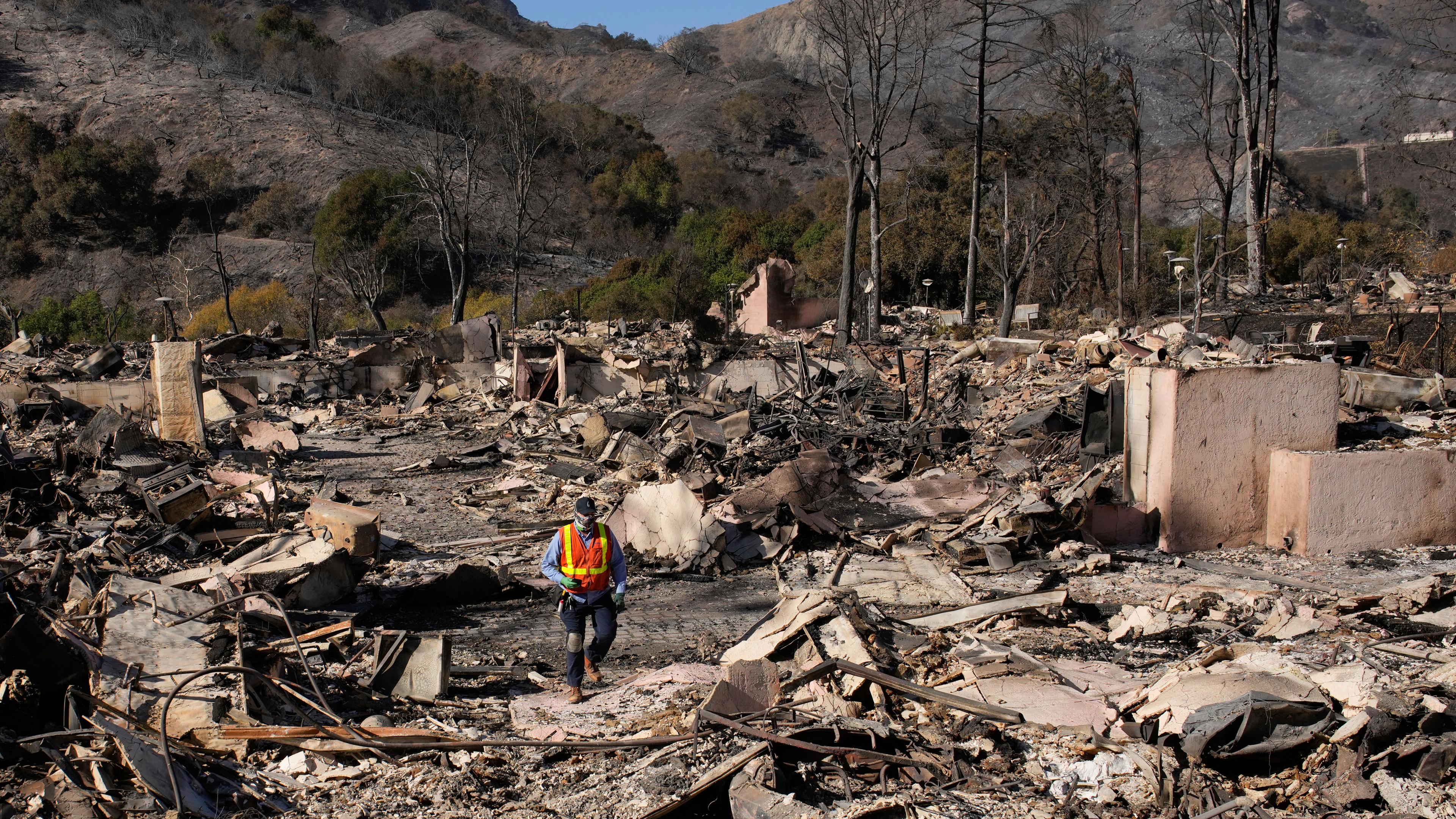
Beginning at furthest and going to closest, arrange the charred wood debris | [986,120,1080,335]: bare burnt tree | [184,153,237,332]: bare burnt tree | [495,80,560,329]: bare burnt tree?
[184,153,237,332]: bare burnt tree
[495,80,560,329]: bare burnt tree
[986,120,1080,335]: bare burnt tree
the charred wood debris

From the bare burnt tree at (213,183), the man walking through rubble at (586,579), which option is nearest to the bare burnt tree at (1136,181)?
the man walking through rubble at (586,579)

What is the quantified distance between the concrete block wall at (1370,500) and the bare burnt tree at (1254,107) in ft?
45.6

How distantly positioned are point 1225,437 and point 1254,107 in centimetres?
2131

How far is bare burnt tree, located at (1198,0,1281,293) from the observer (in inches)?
835

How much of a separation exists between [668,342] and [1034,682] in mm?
19288

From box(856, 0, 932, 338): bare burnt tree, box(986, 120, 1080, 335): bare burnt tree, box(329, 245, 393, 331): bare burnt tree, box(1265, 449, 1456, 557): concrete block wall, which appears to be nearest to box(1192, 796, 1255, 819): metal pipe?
box(1265, 449, 1456, 557): concrete block wall

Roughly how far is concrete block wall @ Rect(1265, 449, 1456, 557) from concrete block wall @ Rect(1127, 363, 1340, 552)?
27cm

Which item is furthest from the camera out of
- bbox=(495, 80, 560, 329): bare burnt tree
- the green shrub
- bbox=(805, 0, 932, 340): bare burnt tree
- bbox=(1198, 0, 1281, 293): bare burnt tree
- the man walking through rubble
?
bbox=(495, 80, 560, 329): bare burnt tree

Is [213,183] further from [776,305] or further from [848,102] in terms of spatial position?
[848,102]

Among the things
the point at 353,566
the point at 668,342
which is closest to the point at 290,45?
the point at 668,342

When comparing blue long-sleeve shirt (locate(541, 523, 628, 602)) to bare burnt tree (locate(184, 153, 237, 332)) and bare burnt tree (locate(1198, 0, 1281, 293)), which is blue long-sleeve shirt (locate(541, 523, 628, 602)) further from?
bare burnt tree (locate(184, 153, 237, 332))

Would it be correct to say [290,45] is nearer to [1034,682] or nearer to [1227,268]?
[1227,268]

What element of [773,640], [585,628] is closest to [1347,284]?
[773,640]

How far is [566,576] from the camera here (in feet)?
18.6
